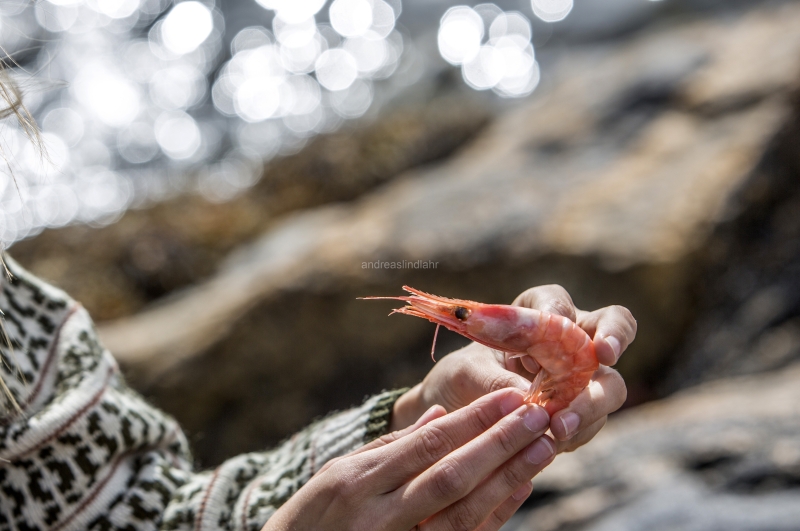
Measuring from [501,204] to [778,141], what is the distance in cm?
187

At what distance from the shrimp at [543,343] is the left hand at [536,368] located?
3 cm

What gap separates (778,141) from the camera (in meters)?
4.35

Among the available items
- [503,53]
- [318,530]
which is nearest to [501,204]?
[318,530]

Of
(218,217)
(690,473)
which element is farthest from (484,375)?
(218,217)

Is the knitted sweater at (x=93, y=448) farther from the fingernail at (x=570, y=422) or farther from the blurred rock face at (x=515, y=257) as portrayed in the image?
the blurred rock face at (x=515, y=257)

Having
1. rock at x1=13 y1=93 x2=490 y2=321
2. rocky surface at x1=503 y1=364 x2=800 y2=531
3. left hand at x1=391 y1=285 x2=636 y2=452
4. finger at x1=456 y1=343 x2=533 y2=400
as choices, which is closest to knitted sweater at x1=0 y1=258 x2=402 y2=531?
left hand at x1=391 y1=285 x2=636 y2=452

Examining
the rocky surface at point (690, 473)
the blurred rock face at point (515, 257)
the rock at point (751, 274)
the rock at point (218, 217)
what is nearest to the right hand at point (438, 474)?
the rocky surface at point (690, 473)

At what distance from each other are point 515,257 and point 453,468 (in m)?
2.94

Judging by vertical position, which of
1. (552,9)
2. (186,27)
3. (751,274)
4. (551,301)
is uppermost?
(552,9)

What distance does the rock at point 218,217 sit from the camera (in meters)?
6.29

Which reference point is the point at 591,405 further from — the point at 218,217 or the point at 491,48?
the point at 491,48

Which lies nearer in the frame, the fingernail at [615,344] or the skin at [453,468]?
the skin at [453,468]

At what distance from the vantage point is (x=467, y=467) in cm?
134

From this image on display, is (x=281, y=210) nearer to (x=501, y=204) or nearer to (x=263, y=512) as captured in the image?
(x=501, y=204)
